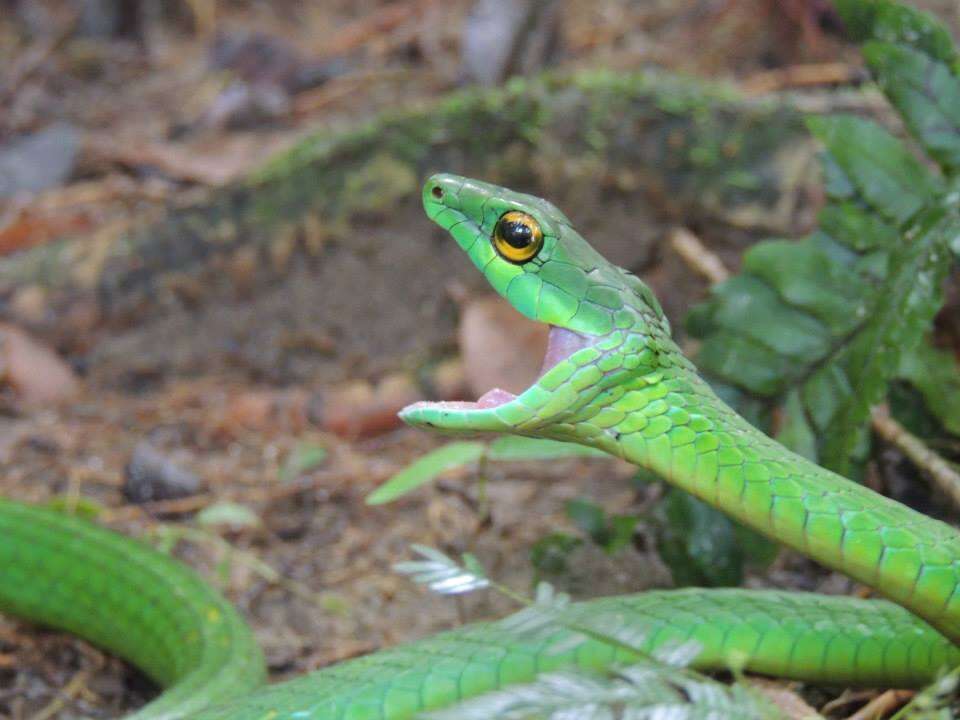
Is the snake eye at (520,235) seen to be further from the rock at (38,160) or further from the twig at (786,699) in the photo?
the rock at (38,160)

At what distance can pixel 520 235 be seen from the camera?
234 cm

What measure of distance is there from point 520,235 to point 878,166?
111cm

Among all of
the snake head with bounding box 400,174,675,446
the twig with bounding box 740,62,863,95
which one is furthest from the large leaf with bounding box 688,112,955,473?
the twig with bounding box 740,62,863,95

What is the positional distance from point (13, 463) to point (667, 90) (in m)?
3.00

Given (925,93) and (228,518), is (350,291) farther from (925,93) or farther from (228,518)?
(925,93)

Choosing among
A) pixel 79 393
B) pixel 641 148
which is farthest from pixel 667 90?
pixel 79 393

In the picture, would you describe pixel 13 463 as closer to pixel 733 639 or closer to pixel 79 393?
pixel 79 393

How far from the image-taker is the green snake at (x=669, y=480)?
2039 mm

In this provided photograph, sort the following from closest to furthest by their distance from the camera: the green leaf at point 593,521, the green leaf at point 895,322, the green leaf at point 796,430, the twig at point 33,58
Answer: the green leaf at point 895,322, the green leaf at point 796,430, the green leaf at point 593,521, the twig at point 33,58

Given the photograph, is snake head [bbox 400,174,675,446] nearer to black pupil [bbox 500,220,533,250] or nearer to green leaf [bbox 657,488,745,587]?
black pupil [bbox 500,220,533,250]

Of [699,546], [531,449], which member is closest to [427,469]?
[531,449]

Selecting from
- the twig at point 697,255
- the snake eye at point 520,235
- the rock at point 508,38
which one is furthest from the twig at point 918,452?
the rock at point 508,38

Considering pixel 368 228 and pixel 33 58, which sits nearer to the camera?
pixel 368 228

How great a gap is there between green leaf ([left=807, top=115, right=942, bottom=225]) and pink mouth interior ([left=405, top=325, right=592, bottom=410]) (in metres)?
1.04
